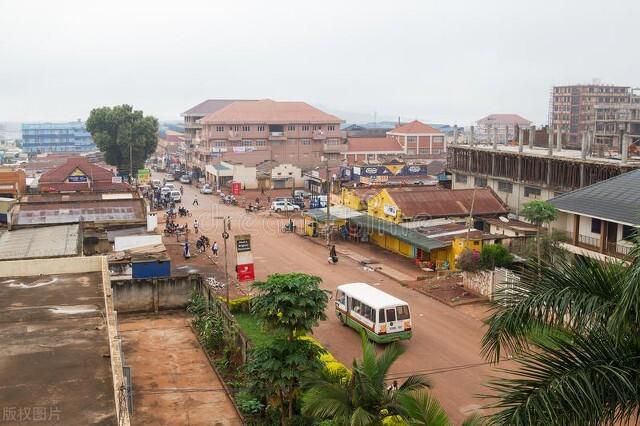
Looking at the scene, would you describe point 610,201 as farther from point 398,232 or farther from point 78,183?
point 78,183

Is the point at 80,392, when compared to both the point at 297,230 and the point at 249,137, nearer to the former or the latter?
the point at 297,230

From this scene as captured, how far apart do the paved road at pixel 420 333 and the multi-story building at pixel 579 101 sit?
81889mm

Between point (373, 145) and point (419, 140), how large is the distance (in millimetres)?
9906

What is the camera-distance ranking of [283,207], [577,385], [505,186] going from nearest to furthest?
[577,385]
[505,186]
[283,207]

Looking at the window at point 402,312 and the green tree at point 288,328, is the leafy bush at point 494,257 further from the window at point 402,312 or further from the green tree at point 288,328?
the green tree at point 288,328

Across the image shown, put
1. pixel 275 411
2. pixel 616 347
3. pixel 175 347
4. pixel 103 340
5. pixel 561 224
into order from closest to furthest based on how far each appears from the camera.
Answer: pixel 616 347 → pixel 103 340 → pixel 275 411 → pixel 175 347 → pixel 561 224

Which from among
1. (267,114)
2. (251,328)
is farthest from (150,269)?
(267,114)

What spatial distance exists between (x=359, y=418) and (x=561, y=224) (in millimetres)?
20968

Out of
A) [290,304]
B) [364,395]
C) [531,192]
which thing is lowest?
[364,395]

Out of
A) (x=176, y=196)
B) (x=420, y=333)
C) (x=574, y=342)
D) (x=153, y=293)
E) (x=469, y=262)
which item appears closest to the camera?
(x=574, y=342)

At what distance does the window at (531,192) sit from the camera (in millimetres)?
40766

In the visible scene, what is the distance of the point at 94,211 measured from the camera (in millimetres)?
33938

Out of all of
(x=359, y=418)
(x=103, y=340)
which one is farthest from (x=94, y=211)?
(x=359, y=418)

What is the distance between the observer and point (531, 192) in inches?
1629
